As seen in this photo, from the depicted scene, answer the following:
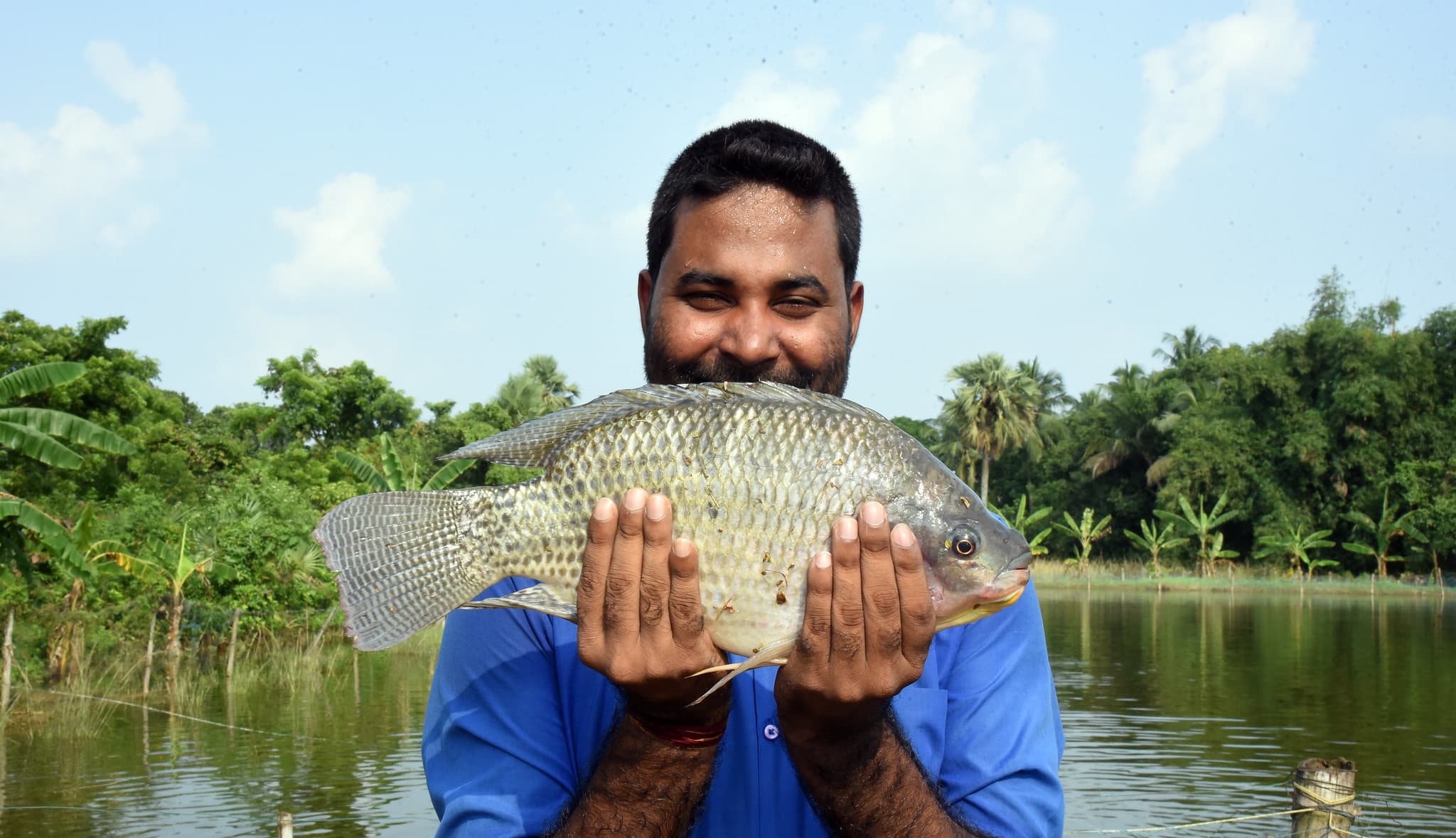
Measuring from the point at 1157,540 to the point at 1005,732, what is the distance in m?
44.8

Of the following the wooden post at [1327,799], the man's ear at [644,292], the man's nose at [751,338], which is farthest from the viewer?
the wooden post at [1327,799]

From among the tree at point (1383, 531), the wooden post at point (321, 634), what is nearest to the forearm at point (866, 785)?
the wooden post at point (321, 634)

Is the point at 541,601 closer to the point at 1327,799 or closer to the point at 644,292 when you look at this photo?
the point at 644,292

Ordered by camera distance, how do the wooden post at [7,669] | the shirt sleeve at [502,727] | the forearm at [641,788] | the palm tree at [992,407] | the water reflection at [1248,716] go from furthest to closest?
the palm tree at [992,407] → the wooden post at [7,669] → the water reflection at [1248,716] → the shirt sleeve at [502,727] → the forearm at [641,788]

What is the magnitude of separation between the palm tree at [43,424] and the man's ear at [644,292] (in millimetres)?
11480

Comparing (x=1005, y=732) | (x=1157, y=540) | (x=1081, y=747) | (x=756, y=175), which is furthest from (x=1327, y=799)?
(x=1157, y=540)

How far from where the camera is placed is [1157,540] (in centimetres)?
4419

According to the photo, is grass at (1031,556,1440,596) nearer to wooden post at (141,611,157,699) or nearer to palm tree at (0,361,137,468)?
wooden post at (141,611,157,699)

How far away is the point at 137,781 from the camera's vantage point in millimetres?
12984

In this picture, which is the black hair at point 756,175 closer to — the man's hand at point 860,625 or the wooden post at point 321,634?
the man's hand at point 860,625

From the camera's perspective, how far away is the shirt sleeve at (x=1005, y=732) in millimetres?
2400

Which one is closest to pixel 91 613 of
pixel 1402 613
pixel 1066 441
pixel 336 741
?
pixel 336 741

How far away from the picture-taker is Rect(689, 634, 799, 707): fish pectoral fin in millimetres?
2115

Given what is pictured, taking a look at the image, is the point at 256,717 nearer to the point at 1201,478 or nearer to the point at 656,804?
the point at 656,804
